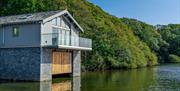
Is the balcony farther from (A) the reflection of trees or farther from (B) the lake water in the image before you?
(A) the reflection of trees

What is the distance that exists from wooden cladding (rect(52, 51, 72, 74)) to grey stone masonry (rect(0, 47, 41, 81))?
2.77 meters

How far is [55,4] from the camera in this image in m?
59.2

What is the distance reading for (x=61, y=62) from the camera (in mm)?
35594

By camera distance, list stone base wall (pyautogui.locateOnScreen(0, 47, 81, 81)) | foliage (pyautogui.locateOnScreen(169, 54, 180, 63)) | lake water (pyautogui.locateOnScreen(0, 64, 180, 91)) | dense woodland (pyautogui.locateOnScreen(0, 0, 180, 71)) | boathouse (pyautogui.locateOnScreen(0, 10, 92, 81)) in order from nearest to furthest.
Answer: lake water (pyautogui.locateOnScreen(0, 64, 180, 91)), stone base wall (pyautogui.locateOnScreen(0, 47, 81, 81)), boathouse (pyautogui.locateOnScreen(0, 10, 92, 81)), dense woodland (pyautogui.locateOnScreen(0, 0, 180, 71)), foliage (pyautogui.locateOnScreen(169, 54, 180, 63))

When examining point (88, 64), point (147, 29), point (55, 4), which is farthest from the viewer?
point (147, 29)

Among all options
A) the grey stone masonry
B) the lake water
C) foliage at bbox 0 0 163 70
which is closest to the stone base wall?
the grey stone masonry

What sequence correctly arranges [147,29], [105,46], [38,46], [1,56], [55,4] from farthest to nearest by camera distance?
[147,29]
[55,4]
[105,46]
[1,56]
[38,46]

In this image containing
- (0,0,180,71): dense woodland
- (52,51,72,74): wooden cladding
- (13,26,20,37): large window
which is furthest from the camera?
(0,0,180,71): dense woodland

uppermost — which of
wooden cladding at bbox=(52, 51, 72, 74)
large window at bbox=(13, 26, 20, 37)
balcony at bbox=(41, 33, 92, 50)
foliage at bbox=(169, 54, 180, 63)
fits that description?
large window at bbox=(13, 26, 20, 37)

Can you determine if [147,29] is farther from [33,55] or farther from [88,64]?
[33,55]

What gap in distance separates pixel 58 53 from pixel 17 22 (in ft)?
18.4

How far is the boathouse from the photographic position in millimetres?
31750

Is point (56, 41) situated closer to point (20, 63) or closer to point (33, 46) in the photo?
point (33, 46)

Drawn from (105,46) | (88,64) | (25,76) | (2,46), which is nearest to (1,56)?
(2,46)
